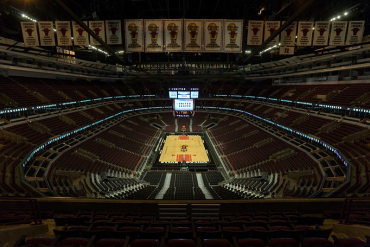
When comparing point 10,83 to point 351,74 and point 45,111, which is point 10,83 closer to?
point 45,111

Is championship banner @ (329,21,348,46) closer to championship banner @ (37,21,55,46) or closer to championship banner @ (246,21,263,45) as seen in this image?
championship banner @ (246,21,263,45)

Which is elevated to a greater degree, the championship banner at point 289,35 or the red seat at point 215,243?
the championship banner at point 289,35

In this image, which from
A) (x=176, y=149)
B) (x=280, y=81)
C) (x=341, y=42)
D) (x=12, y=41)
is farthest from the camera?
(x=280, y=81)

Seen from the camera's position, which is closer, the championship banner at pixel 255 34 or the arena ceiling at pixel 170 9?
the championship banner at pixel 255 34

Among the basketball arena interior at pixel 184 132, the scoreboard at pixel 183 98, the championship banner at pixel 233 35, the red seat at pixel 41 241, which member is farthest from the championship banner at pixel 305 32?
the scoreboard at pixel 183 98

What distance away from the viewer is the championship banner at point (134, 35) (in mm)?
8773

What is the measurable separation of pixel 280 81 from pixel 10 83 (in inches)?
1599

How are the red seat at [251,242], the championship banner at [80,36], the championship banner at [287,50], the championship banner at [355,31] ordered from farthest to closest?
the championship banner at [287,50] → the championship banner at [80,36] → the championship banner at [355,31] → the red seat at [251,242]

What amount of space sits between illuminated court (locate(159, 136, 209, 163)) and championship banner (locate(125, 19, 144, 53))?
16763mm

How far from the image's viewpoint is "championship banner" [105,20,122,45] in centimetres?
870

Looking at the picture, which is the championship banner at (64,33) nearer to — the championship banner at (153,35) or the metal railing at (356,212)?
the championship banner at (153,35)

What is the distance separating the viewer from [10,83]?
18531 mm

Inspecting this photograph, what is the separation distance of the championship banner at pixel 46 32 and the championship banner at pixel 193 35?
6.66 m

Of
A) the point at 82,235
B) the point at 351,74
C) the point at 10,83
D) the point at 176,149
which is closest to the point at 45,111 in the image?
the point at 10,83
